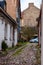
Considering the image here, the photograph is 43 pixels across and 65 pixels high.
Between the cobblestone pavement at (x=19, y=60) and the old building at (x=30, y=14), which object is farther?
the old building at (x=30, y=14)

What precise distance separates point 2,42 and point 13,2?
56.0 feet

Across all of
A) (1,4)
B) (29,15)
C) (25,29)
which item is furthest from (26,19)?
(1,4)

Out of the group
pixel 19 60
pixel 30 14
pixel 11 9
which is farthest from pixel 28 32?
pixel 19 60

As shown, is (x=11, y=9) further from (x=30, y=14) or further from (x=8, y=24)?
(x=30, y=14)

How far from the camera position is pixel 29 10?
7144 centimetres

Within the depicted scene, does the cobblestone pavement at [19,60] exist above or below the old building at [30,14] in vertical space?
below

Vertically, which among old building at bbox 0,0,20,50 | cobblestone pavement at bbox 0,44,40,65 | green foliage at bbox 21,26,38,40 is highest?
old building at bbox 0,0,20,50

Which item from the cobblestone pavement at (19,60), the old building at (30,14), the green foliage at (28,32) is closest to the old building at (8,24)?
the cobblestone pavement at (19,60)

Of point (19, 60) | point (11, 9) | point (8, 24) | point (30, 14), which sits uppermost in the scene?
point (11, 9)

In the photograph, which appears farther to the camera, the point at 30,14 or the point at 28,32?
the point at 30,14

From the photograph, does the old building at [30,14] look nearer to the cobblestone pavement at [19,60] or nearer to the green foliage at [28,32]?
the green foliage at [28,32]

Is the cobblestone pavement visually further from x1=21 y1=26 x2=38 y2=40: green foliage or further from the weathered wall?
x1=21 y1=26 x2=38 y2=40: green foliage

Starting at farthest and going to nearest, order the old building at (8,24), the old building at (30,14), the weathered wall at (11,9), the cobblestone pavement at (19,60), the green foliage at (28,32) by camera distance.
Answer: the old building at (30,14)
the green foliage at (28,32)
the weathered wall at (11,9)
the old building at (8,24)
the cobblestone pavement at (19,60)

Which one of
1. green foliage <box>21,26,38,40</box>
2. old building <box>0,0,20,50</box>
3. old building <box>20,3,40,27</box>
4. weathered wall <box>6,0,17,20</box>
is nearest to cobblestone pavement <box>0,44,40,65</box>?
old building <box>0,0,20,50</box>
